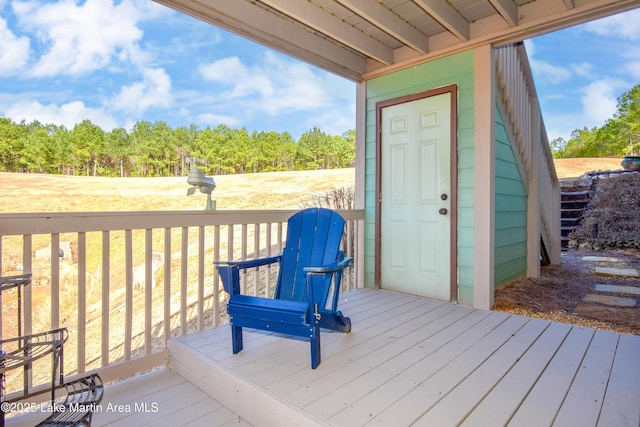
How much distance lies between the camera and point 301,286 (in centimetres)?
238

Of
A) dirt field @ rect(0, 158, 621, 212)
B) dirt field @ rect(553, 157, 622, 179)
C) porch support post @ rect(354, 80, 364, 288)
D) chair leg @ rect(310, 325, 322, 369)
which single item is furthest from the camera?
dirt field @ rect(553, 157, 622, 179)

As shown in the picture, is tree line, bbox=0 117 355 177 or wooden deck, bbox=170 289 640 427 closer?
wooden deck, bbox=170 289 640 427

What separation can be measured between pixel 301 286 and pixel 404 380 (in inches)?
37.5

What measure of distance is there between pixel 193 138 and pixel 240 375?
322 inches

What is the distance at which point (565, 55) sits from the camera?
17641 mm

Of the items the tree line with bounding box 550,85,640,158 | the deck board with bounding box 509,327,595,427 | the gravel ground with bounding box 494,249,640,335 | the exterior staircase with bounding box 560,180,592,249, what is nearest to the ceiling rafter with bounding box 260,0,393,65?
the gravel ground with bounding box 494,249,640,335

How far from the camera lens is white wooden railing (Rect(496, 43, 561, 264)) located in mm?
3531

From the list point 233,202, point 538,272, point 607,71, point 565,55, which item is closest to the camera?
point 538,272

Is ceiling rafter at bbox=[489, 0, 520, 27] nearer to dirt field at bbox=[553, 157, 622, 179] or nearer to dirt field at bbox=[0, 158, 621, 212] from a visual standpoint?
dirt field at bbox=[0, 158, 621, 212]

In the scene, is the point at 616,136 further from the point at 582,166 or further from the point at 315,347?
the point at 315,347

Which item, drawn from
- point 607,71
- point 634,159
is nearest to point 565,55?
point 607,71

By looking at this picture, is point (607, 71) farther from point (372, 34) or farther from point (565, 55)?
point (372, 34)

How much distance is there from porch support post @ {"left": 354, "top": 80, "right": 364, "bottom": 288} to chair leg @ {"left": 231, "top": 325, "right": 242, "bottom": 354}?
6.44 feet

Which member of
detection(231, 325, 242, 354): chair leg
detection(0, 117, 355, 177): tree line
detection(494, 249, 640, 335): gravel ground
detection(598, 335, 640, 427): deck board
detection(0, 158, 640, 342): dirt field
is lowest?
detection(494, 249, 640, 335): gravel ground
